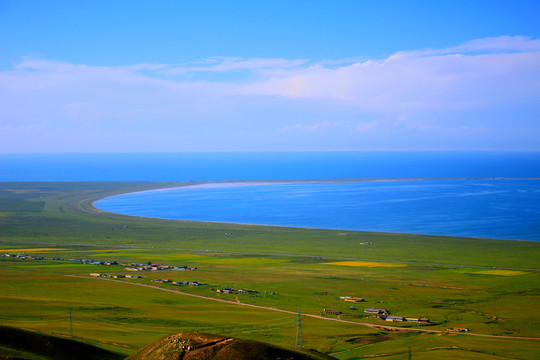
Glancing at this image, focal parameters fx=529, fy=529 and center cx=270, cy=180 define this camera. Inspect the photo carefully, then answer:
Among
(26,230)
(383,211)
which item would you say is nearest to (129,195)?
(26,230)

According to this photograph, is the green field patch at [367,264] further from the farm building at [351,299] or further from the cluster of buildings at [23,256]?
the cluster of buildings at [23,256]

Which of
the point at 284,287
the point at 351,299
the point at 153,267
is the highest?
the point at 153,267

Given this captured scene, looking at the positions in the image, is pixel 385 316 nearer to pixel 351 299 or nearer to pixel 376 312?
pixel 376 312

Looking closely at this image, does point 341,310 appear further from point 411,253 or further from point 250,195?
point 250,195

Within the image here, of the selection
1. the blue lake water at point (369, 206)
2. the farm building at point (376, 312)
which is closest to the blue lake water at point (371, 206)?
the blue lake water at point (369, 206)

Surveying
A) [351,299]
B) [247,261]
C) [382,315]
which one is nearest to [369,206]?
[247,261]

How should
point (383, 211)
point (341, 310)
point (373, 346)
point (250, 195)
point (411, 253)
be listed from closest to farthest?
point (373, 346), point (341, 310), point (411, 253), point (383, 211), point (250, 195)
